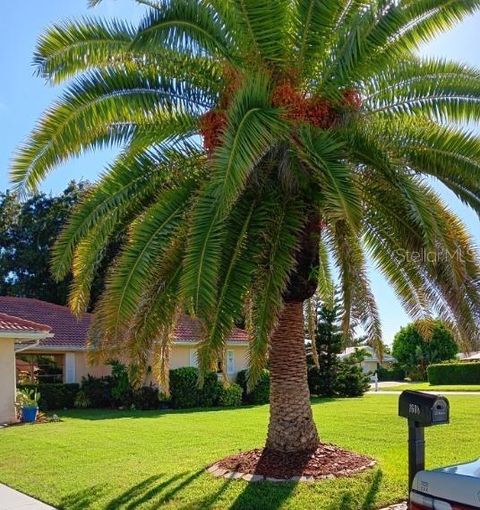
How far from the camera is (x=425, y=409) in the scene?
6.11 meters

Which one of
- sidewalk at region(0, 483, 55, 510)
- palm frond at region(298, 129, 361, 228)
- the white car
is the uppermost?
palm frond at region(298, 129, 361, 228)

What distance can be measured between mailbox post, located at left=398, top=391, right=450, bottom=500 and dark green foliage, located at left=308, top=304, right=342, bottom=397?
22268mm

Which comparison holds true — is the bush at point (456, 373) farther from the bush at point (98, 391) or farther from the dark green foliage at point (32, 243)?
the bush at point (98, 391)

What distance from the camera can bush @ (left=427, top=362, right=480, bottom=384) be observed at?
41.9 m

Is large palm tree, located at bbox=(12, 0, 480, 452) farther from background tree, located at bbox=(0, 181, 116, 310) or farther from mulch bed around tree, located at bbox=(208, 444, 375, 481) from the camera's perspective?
background tree, located at bbox=(0, 181, 116, 310)

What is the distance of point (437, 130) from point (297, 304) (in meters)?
3.17

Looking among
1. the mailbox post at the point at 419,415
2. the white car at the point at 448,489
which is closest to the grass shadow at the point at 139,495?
the mailbox post at the point at 419,415

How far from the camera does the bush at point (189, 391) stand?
2405cm

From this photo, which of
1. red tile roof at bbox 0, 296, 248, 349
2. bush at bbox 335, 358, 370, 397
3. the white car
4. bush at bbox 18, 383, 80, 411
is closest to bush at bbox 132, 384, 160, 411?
red tile roof at bbox 0, 296, 248, 349

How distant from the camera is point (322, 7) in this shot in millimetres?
8188

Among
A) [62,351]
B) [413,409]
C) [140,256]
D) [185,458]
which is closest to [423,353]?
[62,351]

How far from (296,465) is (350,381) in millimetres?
20583

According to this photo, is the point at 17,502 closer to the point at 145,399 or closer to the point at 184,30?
the point at 184,30

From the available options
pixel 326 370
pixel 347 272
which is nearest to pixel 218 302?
pixel 347 272
